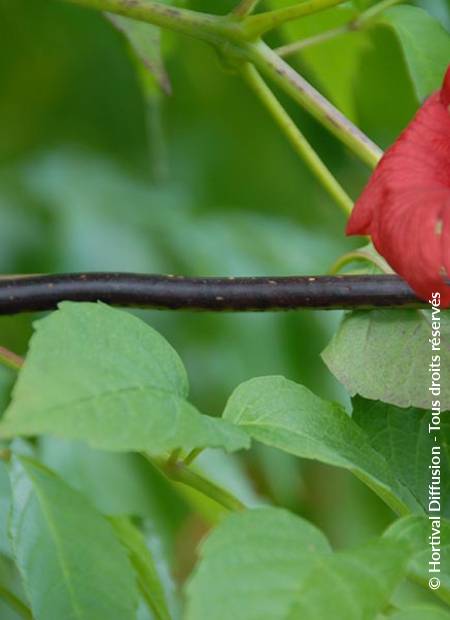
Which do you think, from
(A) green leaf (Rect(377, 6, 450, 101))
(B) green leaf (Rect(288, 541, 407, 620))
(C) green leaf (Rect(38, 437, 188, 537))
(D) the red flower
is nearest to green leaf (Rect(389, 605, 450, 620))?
(B) green leaf (Rect(288, 541, 407, 620))

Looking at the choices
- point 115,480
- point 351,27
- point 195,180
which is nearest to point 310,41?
point 351,27

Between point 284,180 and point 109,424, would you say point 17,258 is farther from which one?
point 109,424

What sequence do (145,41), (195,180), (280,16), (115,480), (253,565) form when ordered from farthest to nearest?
(195,180) < (115,480) < (145,41) < (280,16) < (253,565)

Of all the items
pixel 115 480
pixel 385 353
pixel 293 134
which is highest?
pixel 293 134

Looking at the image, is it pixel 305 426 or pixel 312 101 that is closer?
pixel 305 426

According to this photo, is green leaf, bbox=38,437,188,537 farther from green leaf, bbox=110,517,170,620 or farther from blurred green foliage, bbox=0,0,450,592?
green leaf, bbox=110,517,170,620

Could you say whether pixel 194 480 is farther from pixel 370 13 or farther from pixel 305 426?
pixel 370 13
